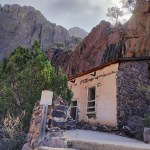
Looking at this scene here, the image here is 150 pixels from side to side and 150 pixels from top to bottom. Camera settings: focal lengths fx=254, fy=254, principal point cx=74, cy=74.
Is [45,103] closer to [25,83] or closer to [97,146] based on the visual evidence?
[97,146]

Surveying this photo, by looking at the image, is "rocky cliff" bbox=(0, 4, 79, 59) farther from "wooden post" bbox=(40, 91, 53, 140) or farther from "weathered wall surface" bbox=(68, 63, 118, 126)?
"wooden post" bbox=(40, 91, 53, 140)

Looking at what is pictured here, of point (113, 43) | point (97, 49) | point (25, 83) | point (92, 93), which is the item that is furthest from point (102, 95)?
point (97, 49)

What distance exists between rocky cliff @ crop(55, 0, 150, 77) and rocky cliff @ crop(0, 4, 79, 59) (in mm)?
15966

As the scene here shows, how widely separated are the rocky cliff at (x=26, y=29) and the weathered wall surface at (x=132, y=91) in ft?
116

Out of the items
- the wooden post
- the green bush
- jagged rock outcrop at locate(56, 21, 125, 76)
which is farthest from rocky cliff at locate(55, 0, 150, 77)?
the wooden post

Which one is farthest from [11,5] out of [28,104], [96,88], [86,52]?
[28,104]

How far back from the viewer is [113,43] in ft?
94.4

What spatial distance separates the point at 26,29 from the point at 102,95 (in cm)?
4075

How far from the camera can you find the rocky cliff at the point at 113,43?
1001 inches

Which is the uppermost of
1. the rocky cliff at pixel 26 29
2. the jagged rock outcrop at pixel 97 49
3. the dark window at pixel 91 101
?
the rocky cliff at pixel 26 29

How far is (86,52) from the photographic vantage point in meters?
31.4

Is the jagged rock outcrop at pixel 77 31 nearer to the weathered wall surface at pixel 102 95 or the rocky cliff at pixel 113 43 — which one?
the rocky cliff at pixel 113 43

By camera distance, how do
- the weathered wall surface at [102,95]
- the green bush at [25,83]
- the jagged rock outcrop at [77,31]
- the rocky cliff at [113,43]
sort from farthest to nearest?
the jagged rock outcrop at [77,31] → the rocky cliff at [113,43] → the weathered wall surface at [102,95] → the green bush at [25,83]

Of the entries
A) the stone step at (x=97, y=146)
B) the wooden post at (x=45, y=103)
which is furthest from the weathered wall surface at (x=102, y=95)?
the stone step at (x=97, y=146)
